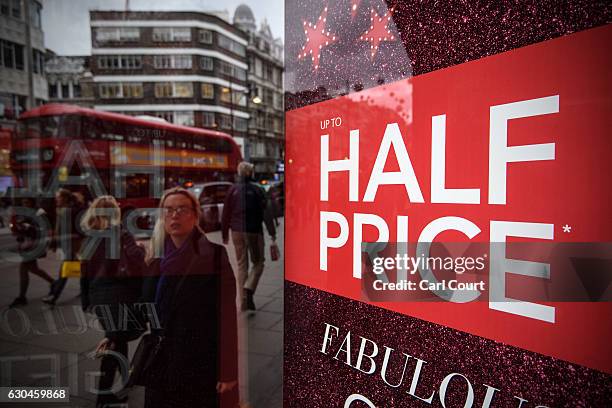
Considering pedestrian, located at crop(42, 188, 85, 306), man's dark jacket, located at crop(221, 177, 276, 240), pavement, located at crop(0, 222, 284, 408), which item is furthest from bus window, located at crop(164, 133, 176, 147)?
man's dark jacket, located at crop(221, 177, 276, 240)

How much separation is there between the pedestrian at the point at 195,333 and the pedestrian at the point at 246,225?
2471mm

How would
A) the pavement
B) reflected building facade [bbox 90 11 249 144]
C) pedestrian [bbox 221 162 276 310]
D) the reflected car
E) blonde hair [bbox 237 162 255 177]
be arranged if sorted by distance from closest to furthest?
1. the pavement
2. pedestrian [bbox 221 162 276 310]
3. blonde hair [bbox 237 162 255 177]
4. the reflected car
5. reflected building facade [bbox 90 11 249 144]

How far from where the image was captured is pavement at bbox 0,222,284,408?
2686 mm

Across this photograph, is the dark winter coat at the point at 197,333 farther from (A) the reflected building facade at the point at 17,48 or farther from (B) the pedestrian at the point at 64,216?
(A) the reflected building facade at the point at 17,48

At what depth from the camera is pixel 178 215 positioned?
2186 millimetres

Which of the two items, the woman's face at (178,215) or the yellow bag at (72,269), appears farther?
the yellow bag at (72,269)

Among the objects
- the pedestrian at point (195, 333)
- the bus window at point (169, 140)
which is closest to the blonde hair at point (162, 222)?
the pedestrian at point (195, 333)

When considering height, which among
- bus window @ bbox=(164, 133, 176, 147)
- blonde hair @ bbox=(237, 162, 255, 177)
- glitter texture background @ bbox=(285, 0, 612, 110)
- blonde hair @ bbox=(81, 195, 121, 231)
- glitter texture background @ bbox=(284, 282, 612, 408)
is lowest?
glitter texture background @ bbox=(284, 282, 612, 408)

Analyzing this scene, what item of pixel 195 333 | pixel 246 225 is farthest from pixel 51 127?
pixel 195 333

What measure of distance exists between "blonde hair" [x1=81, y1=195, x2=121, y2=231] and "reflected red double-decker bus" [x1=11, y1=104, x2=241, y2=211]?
7.19m

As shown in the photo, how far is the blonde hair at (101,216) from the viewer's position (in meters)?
3.09

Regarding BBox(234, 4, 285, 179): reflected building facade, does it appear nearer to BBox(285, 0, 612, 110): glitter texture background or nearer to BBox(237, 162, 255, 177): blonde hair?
BBox(237, 162, 255, 177): blonde hair

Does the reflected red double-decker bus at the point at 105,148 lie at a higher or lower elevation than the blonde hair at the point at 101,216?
higher

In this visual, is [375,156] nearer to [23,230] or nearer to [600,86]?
[600,86]
